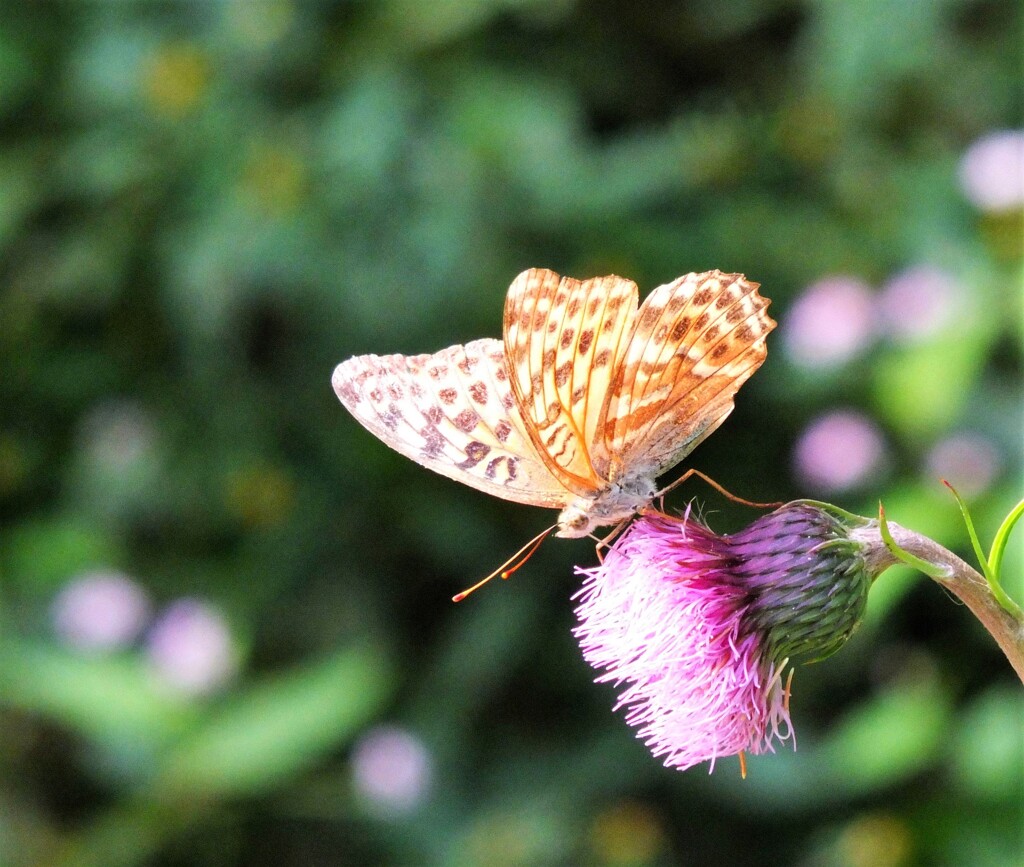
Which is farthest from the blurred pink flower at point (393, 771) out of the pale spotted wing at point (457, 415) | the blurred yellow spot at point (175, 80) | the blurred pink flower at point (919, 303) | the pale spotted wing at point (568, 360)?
the pale spotted wing at point (568, 360)

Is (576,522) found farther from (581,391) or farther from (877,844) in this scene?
(877,844)

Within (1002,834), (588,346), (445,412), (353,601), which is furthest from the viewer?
(353,601)

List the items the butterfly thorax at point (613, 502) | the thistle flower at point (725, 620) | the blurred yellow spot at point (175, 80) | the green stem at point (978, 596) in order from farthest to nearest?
Answer: the blurred yellow spot at point (175, 80) < the butterfly thorax at point (613, 502) < the thistle flower at point (725, 620) < the green stem at point (978, 596)

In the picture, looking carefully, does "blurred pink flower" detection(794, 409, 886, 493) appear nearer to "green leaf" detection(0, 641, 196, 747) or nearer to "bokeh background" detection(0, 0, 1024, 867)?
"bokeh background" detection(0, 0, 1024, 867)

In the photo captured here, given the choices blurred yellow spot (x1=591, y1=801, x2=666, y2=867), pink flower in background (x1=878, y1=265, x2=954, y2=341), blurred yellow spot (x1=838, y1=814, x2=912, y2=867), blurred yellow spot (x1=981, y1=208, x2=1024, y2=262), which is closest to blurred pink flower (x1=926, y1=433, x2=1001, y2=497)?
pink flower in background (x1=878, y1=265, x2=954, y2=341)

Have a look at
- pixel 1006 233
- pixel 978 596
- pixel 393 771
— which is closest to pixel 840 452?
pixel 1006 233

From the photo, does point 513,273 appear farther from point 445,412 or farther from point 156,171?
point 445,412

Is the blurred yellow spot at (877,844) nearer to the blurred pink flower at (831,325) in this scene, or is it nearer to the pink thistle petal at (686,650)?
the blurred pink flower at (831,325)

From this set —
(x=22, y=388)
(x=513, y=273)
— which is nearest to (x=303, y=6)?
(x=513, y=273)
